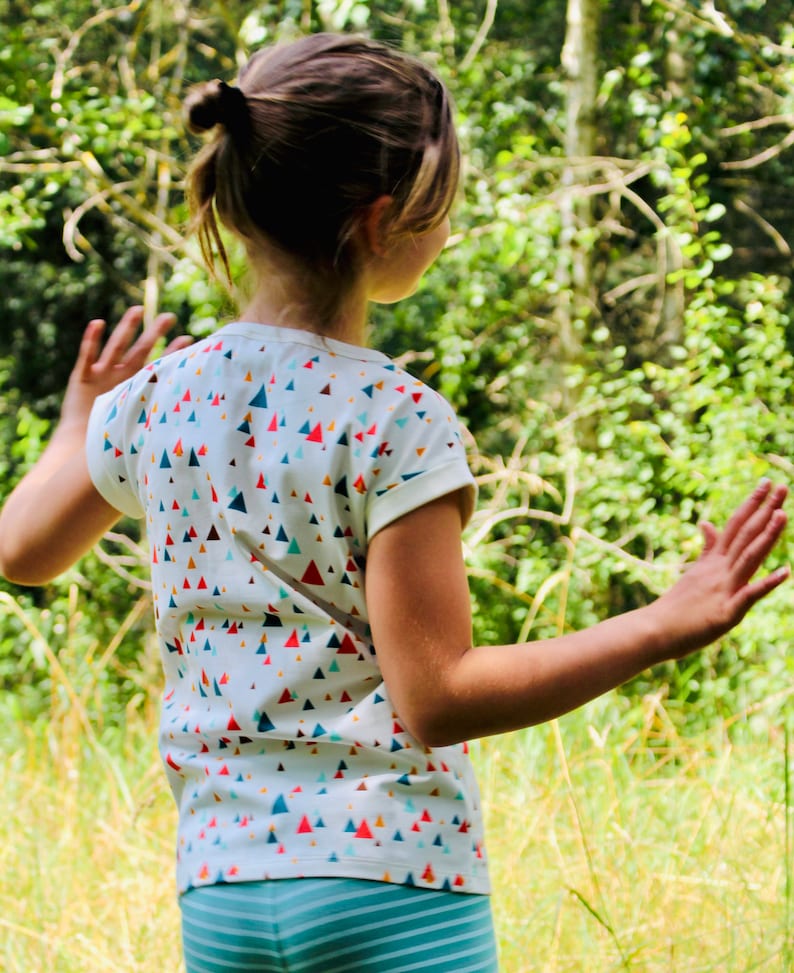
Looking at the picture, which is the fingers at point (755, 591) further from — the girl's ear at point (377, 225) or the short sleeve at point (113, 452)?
the short sleeve at point (113, 452)

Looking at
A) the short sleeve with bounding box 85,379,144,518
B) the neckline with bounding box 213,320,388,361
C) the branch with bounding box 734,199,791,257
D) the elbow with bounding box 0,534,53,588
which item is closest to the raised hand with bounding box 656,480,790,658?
the neckline with bounding box 213,320,388,361

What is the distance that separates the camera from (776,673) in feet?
13.5

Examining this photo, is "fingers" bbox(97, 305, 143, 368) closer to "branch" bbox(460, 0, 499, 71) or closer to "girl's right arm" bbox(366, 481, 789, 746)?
"girl's right arm" bbox(366, 481, 789, 746)

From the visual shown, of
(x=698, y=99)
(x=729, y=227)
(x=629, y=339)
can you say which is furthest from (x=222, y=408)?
(x=729, y=227)

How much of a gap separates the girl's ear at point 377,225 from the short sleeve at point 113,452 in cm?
26

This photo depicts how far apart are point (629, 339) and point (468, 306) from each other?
1.31 metres

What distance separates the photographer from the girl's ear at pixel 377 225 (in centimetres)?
98

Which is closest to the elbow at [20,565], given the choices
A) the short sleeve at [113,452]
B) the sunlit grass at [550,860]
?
the short sleeve at [113,452]

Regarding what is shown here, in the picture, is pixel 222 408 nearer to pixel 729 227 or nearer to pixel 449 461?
pixel 449 461

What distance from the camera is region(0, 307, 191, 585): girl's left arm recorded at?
3.72ft

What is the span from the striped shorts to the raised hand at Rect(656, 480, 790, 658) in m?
0.27

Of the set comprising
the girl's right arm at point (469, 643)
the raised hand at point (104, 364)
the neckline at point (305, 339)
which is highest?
the neckline at point (305, 339)

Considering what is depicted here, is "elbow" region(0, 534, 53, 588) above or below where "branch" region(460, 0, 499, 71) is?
above

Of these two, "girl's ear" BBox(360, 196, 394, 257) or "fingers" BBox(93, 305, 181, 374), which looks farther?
"fingers" BBox(93, 305, 181, 374)
